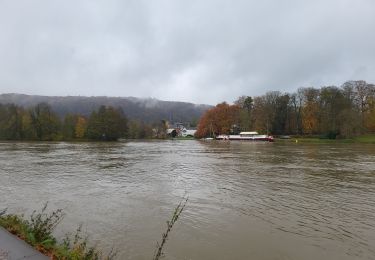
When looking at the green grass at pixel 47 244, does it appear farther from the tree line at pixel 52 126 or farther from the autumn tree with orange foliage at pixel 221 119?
the autumn tree with orange foliage at pixel 221 119

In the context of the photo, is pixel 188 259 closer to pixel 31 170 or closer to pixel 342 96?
pixel 31 170

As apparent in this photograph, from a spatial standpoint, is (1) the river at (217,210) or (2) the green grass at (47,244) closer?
(2) the green grass at (47,244)

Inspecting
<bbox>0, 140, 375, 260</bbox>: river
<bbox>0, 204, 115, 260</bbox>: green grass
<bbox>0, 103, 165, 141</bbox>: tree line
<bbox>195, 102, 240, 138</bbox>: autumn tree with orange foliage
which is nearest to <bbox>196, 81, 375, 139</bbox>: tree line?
<bbox>195, 102, 240, 138</bbox>: autumn tree with orange foliage

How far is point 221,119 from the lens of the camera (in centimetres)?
13438

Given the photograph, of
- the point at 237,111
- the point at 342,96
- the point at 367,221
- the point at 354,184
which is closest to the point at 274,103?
the point at 237,111

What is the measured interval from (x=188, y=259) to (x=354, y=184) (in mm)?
16780

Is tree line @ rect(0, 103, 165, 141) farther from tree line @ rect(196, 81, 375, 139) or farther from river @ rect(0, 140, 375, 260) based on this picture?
river @ rect(0, 140, 375, 260)

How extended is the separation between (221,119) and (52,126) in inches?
2382

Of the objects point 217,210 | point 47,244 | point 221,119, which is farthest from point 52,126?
point 47,244

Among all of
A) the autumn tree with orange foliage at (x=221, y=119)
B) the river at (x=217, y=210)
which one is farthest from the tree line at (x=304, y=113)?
the river at (x=217, y=210)

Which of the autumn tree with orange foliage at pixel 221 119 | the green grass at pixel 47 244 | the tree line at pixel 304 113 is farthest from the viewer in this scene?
the autumn tree with orange foliage at pixel 221 119

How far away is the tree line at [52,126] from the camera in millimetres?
118875

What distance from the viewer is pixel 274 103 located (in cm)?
12138

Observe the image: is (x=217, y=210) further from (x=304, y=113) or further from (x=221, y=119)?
(x=221, y=119)
